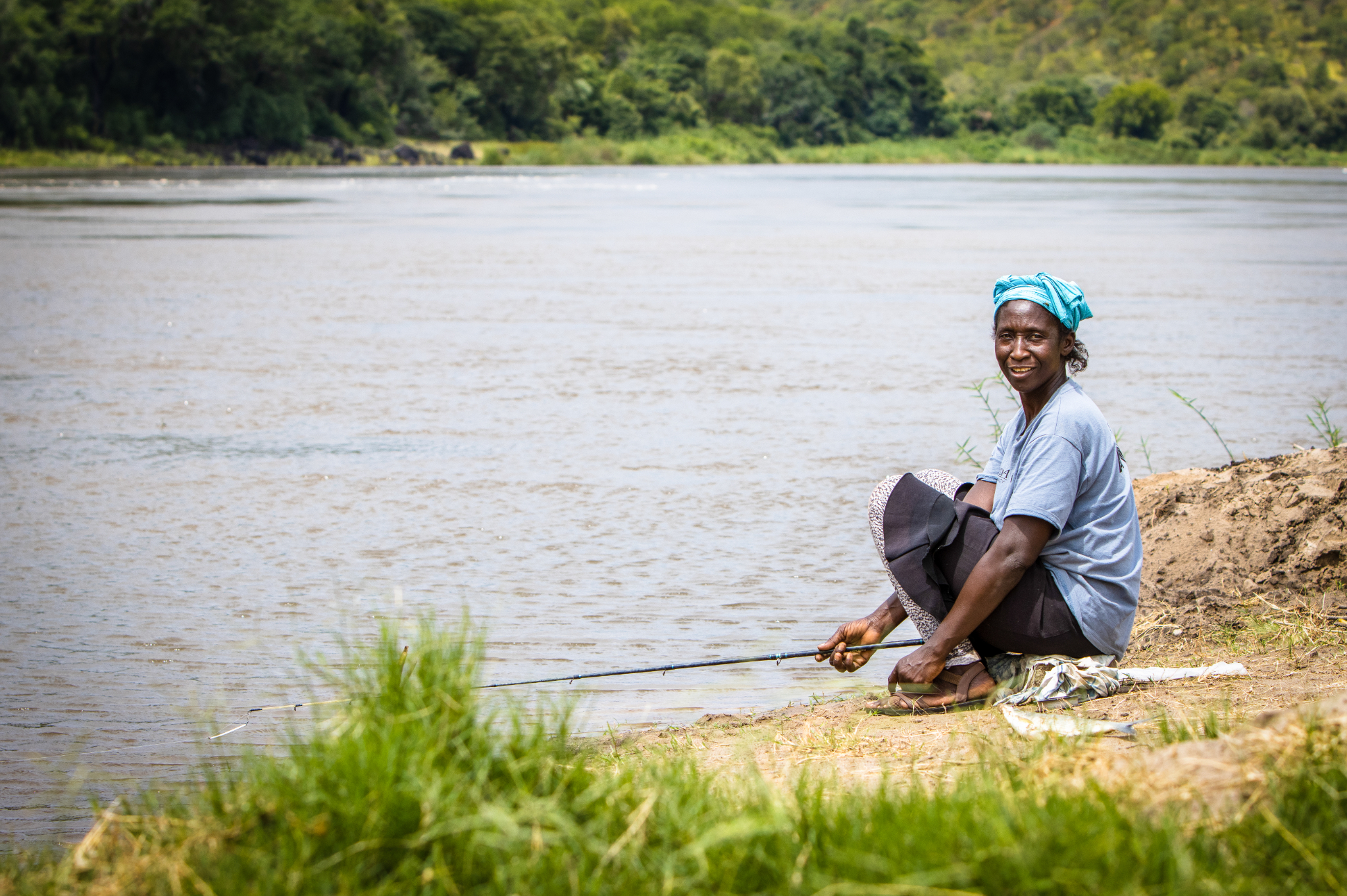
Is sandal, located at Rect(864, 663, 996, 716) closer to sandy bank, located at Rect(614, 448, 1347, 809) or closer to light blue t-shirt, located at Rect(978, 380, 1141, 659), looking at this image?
sandy bank, located at Rect(614, 448, 1347, 809)

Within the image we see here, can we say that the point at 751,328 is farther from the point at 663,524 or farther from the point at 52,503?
the point at 52,503

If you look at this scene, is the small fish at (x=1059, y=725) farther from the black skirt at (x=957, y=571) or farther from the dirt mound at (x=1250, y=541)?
the dirt mound at (x=1250, y=541)

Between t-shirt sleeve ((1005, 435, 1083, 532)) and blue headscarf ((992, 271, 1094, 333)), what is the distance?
1.19 ft

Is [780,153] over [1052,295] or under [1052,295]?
over

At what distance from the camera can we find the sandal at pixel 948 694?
391 centimetres

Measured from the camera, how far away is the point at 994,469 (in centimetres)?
400

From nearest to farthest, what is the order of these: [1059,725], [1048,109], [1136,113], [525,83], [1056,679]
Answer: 1. [1059,725]
2. [1056,679]
3. [525,83]
4. [1136,113]
5. [1048,109]

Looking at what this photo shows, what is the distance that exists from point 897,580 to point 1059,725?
67 centimetres

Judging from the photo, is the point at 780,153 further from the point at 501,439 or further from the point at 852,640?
the point at 852,640

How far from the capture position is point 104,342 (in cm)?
1191

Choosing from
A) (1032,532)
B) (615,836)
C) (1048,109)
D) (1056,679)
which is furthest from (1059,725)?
(1048,109)

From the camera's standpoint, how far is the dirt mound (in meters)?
4.83

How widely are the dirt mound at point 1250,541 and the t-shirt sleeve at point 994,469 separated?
1.25 meters

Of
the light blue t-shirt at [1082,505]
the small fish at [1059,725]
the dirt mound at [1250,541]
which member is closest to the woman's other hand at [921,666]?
the small fish at [1059,725]
